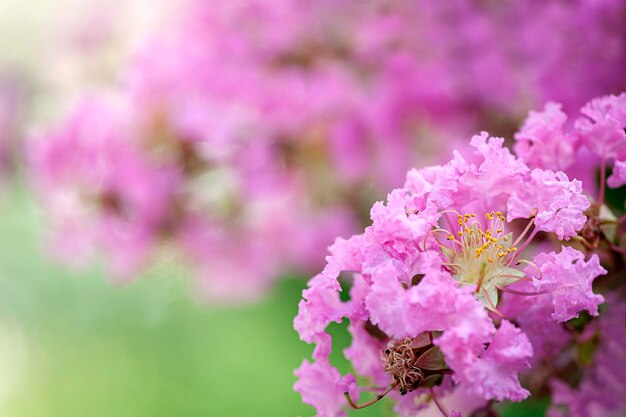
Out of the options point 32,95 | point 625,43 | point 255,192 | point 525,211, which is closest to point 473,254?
point 525,211

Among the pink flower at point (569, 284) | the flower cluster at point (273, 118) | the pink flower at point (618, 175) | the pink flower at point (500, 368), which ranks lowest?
the pink flower at point (500, 368)

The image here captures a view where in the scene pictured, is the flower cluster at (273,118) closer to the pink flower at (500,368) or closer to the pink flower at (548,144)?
the pink flower at (548,144)

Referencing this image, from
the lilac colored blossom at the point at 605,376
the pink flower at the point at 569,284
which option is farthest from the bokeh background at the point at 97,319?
the pink flower at the point at 569,284

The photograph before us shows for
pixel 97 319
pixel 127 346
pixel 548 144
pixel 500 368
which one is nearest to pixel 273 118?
pixel 548 144

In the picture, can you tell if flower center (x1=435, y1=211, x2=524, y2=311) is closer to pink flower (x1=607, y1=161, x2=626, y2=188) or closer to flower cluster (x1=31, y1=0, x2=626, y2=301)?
pink flower (x1=607, y1=161, x2=626, y2=188)

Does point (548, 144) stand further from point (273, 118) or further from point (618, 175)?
point (273, 118)

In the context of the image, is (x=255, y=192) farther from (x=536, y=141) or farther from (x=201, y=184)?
(x=536, y=141)
